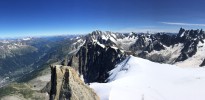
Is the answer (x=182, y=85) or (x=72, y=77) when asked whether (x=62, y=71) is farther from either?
(x=182, y=85)

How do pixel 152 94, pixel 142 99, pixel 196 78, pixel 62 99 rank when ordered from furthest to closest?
pixel 196 78, pixel 152 94, pixel 142 99, pixel 62 99

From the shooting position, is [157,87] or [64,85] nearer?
[64,85]

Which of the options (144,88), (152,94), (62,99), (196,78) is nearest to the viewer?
(62,99)

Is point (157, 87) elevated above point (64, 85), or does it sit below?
below

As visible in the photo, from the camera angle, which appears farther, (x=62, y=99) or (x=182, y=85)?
(x=182, y=85)

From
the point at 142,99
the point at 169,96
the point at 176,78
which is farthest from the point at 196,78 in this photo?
the point at 142,99

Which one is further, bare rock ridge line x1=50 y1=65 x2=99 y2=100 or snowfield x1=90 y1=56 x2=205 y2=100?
snowfield x1=90 y1=56 x2=205 y2=100

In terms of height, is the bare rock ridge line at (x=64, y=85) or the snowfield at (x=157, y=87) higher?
the bare rock ridge line at (x=64, y=85)

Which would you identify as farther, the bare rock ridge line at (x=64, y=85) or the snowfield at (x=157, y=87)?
the snowfield at (x=157, y=87)

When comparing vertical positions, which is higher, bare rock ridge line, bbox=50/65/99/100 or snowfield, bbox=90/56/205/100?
bare rock ridge line, bbox=50/65/99/100

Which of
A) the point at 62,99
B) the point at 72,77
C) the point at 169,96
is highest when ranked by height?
the point at 72,77

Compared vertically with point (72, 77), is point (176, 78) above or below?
below
